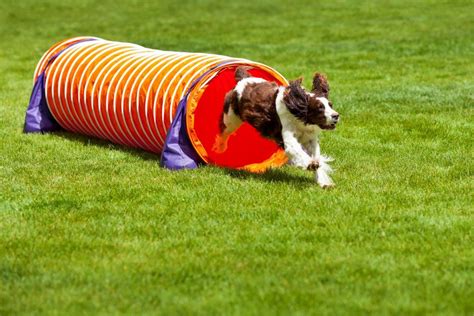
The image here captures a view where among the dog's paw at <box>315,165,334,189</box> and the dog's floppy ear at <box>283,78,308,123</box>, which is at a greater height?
the dog's floppy ear at <box>283,78,308,123</box>

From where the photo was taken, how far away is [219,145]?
28.7ft

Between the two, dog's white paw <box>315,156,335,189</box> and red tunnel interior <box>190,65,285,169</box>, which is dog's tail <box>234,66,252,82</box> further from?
dog's white paw <box>315,156,335,189</box>

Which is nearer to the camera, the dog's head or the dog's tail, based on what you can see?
the dog's head

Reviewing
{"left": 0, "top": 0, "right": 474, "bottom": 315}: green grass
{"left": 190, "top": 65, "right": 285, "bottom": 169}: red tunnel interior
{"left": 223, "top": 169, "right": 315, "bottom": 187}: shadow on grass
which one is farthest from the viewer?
{"left": 190, "top": 65, "right": 285, "bottom": 169}: red tunnel interior

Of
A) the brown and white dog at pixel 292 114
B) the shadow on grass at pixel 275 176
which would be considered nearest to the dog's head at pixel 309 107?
the brown and white dog at pixel 292 114

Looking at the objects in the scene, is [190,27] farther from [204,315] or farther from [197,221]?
[204,315]

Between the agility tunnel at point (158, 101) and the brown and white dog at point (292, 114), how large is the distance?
0.54 meters

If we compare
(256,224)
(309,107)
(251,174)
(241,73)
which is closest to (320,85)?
(309,107)

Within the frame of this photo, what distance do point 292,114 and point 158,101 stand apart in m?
1.81

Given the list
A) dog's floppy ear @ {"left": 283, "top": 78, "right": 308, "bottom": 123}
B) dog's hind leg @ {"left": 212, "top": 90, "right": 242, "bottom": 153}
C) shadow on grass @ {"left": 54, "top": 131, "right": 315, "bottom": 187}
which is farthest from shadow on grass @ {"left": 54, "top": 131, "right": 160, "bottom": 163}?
dog's floppy ear @ {"left": 283, "top": 78, "right": 308, "bottom": 123}

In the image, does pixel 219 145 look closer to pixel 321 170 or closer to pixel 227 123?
pixel 227 123

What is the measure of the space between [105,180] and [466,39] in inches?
521

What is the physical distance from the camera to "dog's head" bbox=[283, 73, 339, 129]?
7.57 metres

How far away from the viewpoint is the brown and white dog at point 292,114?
762 centimetres
